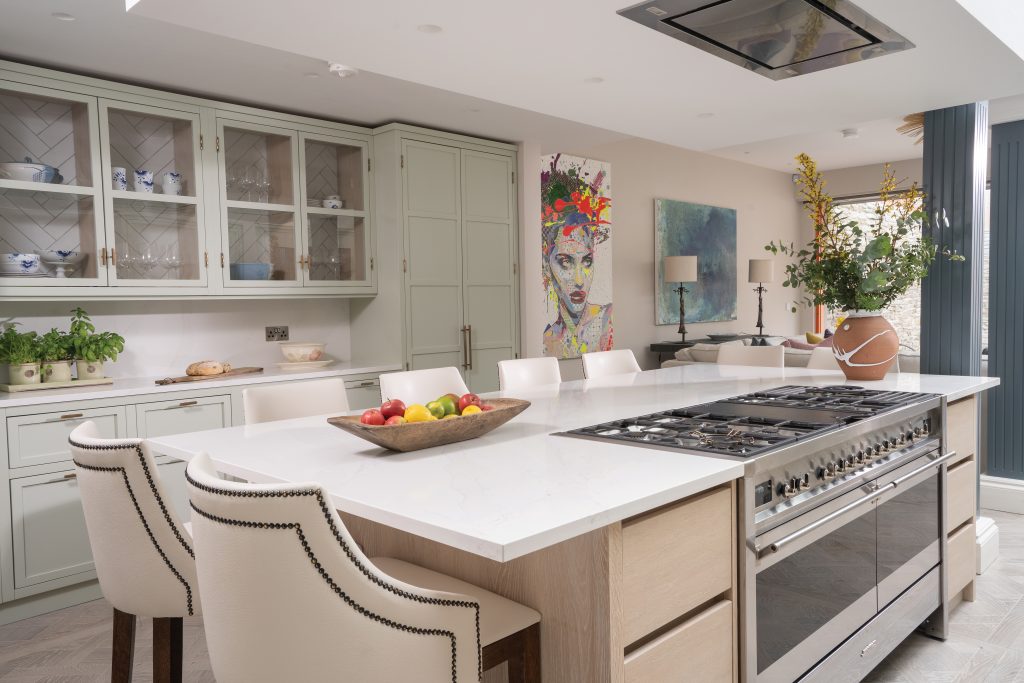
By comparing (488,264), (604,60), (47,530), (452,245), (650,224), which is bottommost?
(47,530)

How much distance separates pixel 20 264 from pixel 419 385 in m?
1.90

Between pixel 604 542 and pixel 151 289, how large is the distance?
3070 millimetres

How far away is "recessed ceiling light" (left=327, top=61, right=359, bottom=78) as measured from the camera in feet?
11.2

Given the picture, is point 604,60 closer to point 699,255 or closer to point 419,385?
point 419,385

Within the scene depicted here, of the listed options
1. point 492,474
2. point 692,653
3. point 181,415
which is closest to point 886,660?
point 692,653

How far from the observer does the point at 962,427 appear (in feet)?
9.29

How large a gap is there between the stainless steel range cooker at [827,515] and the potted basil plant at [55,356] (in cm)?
263

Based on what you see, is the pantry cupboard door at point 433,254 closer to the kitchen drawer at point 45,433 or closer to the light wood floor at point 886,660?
the kitchen drawer at point 45,433

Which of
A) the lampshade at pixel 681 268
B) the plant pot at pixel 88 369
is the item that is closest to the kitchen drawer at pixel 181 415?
the plant pot at pixel 88 369

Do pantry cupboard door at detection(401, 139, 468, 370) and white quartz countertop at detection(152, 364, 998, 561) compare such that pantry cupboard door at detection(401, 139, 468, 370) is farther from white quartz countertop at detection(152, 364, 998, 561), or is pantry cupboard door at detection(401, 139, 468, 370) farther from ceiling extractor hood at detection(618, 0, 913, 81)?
ceiling extractor hood at detection(618, 0, 913, 81)

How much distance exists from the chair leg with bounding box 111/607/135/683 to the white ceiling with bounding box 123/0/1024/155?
159 cm

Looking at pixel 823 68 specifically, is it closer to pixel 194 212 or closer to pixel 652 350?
pixel 194 212

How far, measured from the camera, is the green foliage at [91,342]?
11.3ft

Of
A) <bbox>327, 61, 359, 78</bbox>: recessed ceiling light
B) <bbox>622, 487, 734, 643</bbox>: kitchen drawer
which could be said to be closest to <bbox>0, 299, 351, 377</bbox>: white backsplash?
<bbox>327, 61, 359, 78</bbox>: recessed ceiling light
